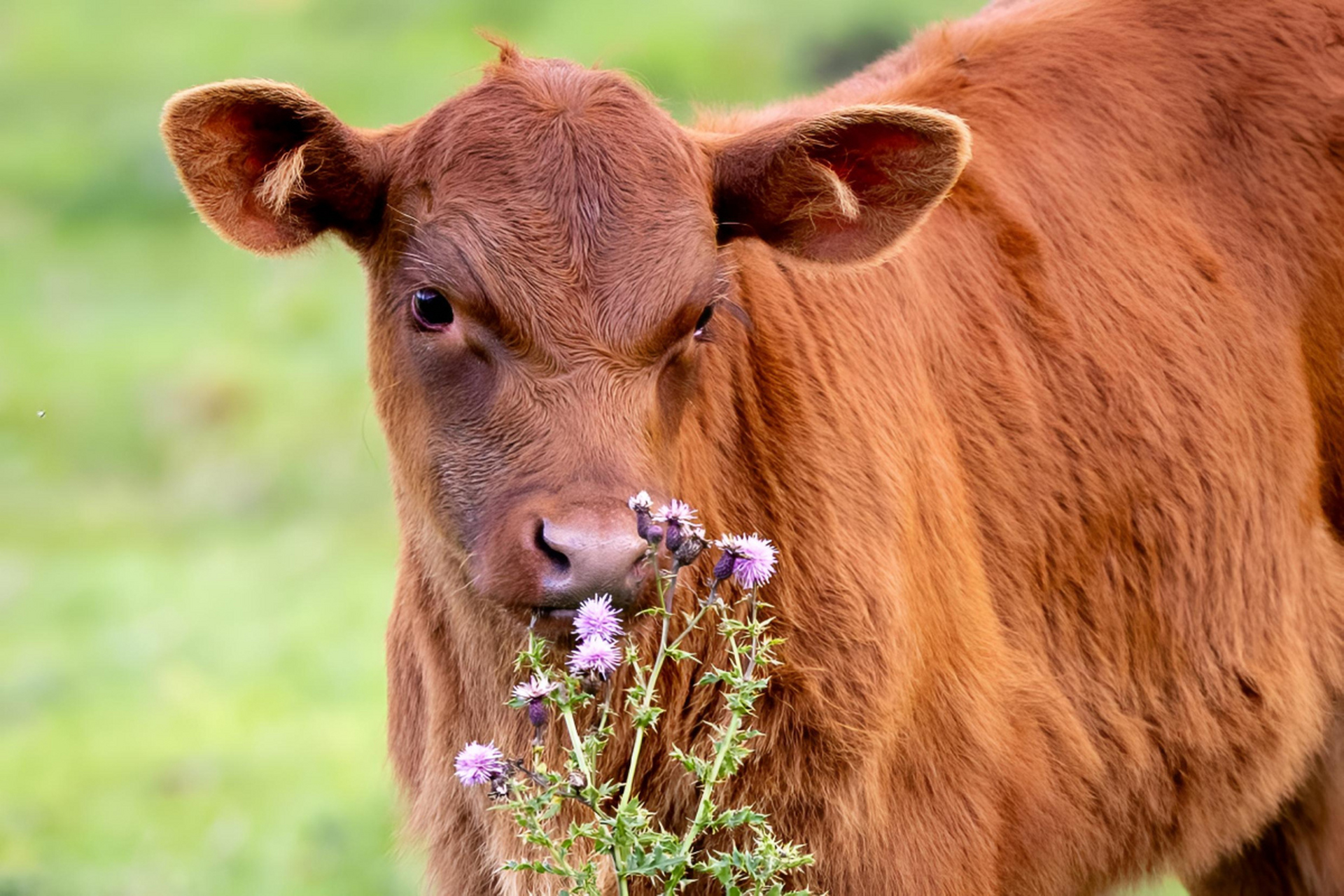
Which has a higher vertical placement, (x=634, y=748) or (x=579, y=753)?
(x=579, y=753)

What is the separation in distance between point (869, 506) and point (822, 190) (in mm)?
766

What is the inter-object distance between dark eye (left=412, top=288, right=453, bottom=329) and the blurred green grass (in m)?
0.58

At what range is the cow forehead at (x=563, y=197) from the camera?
12.0ft

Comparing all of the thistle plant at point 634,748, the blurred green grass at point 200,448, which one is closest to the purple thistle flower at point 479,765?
the thistle plant at point 634,748

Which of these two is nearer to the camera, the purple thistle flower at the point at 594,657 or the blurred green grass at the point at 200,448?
the purple thistle flower at the point at 594,657

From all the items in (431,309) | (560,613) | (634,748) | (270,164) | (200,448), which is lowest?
(200,448)

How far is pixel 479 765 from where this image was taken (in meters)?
3.13

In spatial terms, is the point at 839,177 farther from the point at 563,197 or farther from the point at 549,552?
the point at 549,552

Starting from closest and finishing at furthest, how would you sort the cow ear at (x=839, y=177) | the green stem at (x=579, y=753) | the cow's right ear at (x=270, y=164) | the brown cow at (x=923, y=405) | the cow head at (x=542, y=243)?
the green stem at (x=579, y=753) < the cow head at (x=542, y=243) < the brown cow at (x=923, y=405) < the cow's right ear at (x=270, y=164) < the cow ear at (x=839, y=177)

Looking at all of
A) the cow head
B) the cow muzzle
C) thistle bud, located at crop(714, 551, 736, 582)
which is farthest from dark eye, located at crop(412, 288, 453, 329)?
thistle bud, located at crop(714, 551, 736, 582)

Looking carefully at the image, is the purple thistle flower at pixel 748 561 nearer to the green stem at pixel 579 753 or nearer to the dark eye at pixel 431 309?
the green stem at pixel 579 753

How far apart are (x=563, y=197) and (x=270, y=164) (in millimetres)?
752

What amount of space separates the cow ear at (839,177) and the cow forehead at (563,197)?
14cm

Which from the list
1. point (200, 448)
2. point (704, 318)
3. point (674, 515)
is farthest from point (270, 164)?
point (200, 448)
